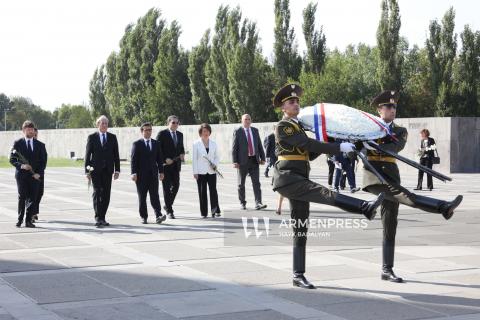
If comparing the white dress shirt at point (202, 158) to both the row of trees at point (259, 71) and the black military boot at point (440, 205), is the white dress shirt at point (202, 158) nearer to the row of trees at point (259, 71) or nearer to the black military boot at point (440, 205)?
the black military boot at point (440, 205)

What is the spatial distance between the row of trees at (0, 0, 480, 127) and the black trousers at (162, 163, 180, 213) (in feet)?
114

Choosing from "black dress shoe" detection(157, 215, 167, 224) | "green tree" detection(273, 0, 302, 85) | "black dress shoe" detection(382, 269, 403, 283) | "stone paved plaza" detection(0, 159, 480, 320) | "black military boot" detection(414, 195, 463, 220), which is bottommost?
"stone paved plaza" detection(0, 159, 480, 320)

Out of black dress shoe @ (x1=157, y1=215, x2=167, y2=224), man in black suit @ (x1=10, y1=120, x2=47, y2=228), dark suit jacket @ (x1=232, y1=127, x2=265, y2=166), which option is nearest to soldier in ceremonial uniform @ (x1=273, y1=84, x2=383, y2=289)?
black dress shoe @ (x1=157, y1=215, x2=167, y2=224)

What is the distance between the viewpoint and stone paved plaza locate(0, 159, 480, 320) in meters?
6.75

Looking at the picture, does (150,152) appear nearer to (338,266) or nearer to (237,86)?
(338,266)

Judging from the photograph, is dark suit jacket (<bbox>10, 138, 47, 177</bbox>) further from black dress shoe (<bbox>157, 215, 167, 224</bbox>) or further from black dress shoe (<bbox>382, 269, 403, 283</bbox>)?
black dress shoe (<bbox>382, 269, 403, 283</bbox>)

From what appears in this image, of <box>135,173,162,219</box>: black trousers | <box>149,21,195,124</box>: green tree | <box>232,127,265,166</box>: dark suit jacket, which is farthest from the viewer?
<box>149,21,195,124</box>: green tree

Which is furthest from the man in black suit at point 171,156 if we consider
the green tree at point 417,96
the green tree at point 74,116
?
the green tree at point 74,116

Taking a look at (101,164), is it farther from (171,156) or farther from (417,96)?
(417,96)

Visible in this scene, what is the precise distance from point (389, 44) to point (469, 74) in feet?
17.9

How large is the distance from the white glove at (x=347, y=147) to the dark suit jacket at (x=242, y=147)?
838 centimetres

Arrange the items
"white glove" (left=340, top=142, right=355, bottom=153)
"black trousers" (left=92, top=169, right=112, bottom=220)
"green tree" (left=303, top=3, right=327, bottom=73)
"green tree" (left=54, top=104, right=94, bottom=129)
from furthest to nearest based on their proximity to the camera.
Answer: "green tree" (left=54, top=104, right=94, bottom=129) < "green tree" (left=303, top=3, right=327, bottom=73) < "black trousers" (left=92, top=169, right=112, bottom=220) < "white glove" (left=340, top=142, right=355, bottom=153)

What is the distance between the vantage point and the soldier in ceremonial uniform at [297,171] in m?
7.57

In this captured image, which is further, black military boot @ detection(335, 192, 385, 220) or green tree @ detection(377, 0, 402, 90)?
green tree @ detection(377, 0, 402, 90)
